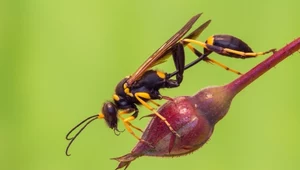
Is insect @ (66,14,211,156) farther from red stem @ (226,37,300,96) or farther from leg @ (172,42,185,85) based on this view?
red stem @ (226,37,300,96)

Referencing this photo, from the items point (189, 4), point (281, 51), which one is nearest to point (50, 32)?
point (189, 4)

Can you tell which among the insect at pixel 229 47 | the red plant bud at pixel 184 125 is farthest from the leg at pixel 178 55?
the red plant bud at pixel 184 125

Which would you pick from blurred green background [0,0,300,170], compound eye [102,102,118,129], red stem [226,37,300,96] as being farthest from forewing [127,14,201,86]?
blurred green background [0,0,300,170]

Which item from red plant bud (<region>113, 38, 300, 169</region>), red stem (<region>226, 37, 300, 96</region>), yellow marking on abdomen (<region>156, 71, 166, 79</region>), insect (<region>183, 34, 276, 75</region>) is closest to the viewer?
red stem (<region>226, 37, 300, 96</region>)

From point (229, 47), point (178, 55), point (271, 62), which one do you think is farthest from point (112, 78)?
point (271, 62)

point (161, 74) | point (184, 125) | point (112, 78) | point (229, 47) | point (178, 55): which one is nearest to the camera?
point (184, 125)

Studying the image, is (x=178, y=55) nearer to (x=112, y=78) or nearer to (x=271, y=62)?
(x=271, y=62)

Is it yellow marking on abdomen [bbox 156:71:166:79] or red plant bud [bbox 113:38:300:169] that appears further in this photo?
yellow marking on abdomen [bbox 156:71:166:79]

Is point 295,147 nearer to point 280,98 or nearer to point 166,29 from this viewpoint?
point 280,98
